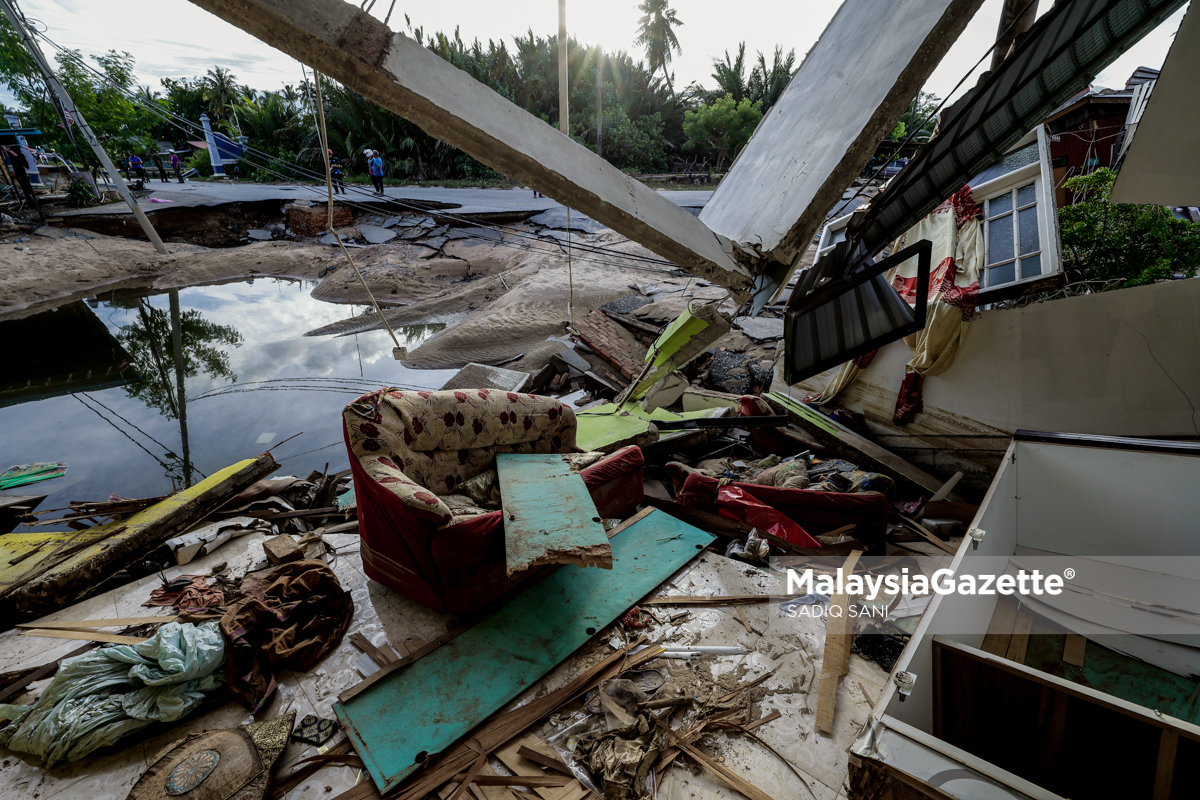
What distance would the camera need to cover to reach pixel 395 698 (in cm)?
274

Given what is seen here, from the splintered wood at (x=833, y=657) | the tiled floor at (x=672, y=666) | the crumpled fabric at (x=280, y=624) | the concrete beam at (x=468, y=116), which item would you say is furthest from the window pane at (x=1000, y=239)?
the crumpled fabric at (x=280, y=624)

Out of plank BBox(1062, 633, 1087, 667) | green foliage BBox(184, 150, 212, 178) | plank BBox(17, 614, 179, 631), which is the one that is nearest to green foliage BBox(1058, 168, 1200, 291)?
plank BBox(1062, 633, 1087, 667)

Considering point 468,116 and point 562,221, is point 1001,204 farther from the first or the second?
point 562,221

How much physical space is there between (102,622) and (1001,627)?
223 inches

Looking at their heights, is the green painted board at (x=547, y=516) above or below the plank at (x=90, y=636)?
above

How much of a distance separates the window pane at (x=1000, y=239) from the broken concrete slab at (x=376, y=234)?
14700 mm

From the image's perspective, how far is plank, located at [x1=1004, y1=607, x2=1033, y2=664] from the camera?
2830 millimetres

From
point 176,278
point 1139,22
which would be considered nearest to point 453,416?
point 1139,22

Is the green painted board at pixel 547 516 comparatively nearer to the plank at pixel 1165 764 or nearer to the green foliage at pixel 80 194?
the plank at pixel 1165 764

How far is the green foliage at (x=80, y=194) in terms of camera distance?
16078 mm

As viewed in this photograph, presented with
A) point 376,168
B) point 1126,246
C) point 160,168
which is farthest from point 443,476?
point 160,168

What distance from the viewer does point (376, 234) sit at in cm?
1551

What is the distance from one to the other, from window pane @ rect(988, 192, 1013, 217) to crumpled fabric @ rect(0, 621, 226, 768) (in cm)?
770

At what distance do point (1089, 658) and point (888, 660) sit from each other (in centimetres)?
114
